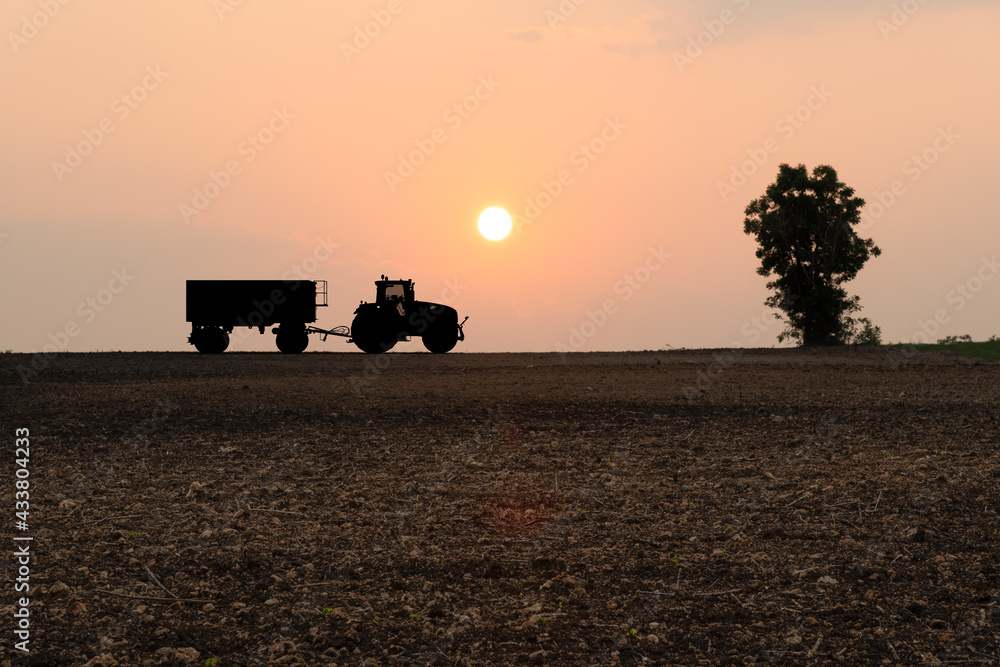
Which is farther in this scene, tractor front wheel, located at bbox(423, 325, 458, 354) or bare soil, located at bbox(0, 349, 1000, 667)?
tractor front wheel, located at bbox(423, 325, 458, 354)

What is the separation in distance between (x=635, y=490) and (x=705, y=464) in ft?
5.02

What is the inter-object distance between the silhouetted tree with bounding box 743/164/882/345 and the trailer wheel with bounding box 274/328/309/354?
→ 20600 mm

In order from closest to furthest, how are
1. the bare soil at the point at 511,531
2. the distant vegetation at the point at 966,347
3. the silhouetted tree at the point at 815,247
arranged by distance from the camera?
the bare soil at the point at 511,531, the distant vegetation at the point at 966,347, the silhouetted tree at the point at 815,247

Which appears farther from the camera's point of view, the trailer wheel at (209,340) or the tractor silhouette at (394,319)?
the trailer wheel at (209,340)

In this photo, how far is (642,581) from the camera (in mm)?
6820

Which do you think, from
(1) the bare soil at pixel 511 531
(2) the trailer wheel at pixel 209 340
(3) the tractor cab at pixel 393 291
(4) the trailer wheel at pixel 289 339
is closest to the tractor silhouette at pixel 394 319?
(3) the tractor cab at pixel 393 291

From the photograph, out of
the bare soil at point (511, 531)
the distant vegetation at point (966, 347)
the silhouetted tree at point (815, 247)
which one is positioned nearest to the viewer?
the bare soil at point (511, 531)

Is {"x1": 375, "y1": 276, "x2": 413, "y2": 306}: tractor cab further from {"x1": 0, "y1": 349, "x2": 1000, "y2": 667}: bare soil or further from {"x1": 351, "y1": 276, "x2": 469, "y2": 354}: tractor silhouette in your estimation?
{"x1": 0, "y1": 349, "x2": 1000, "y2": 667}: bare soil

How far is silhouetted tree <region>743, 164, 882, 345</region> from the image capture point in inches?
1433

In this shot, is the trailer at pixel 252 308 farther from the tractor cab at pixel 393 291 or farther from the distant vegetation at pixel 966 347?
the distant vegetation at pixel 966 347

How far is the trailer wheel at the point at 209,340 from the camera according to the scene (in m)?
30.9

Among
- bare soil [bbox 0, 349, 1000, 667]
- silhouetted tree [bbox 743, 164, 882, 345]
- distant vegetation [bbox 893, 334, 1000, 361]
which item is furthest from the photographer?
silhouetted tree [bbox 743, 164, 882, 345]

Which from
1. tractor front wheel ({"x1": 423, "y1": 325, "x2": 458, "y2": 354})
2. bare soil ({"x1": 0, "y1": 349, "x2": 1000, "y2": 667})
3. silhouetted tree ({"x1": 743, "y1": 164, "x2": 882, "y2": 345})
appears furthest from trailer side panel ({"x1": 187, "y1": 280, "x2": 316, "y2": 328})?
silhouetted tree ({"x1": 743, "y1": 164, "x2": 882, "y2": 345})

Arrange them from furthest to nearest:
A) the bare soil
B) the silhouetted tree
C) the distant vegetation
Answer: the silhouetted tree → the distant vegetation → the bare soil
